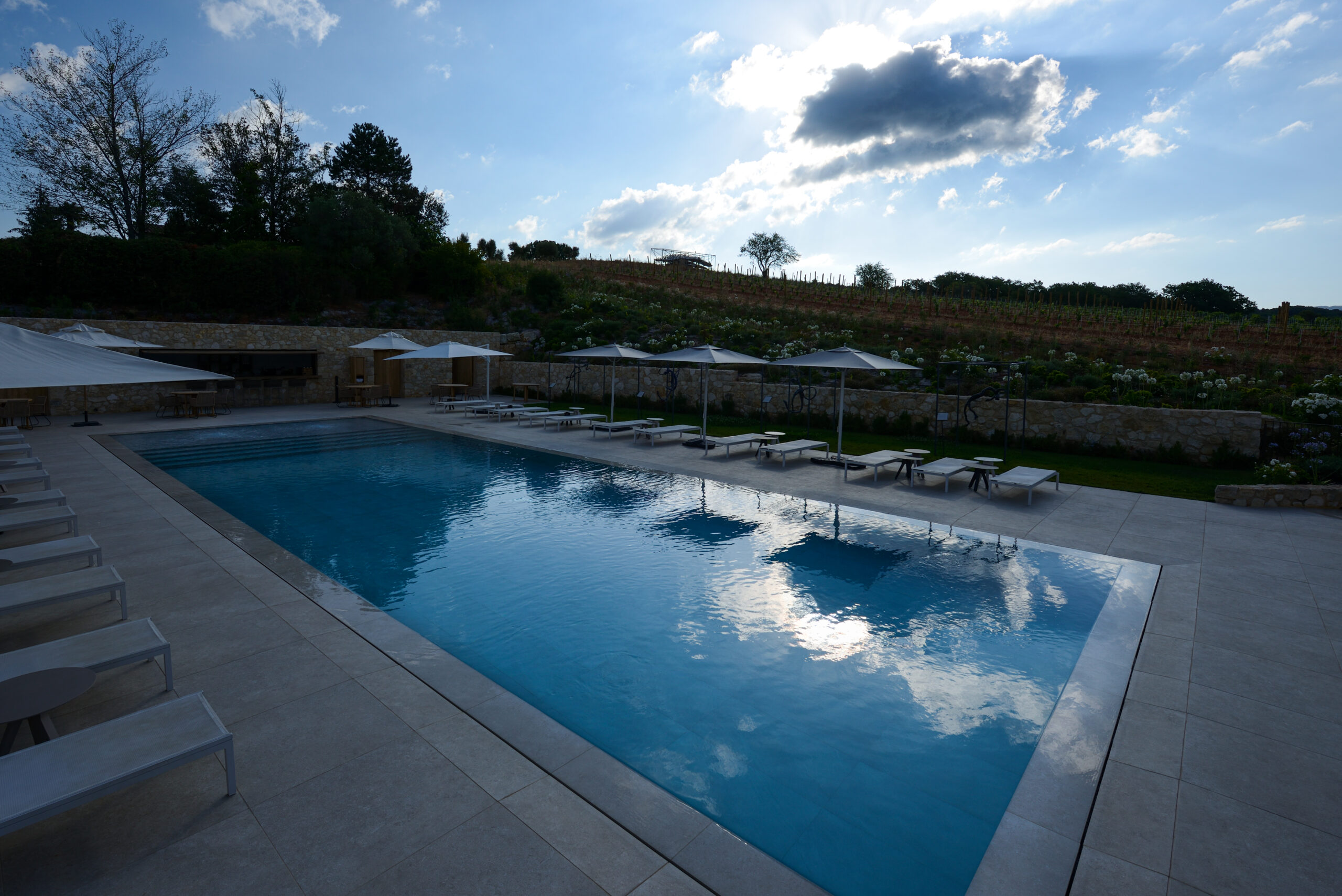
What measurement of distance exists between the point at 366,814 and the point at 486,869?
0.68 metres

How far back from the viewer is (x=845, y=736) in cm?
375

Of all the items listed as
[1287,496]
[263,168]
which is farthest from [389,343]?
[1287,496]

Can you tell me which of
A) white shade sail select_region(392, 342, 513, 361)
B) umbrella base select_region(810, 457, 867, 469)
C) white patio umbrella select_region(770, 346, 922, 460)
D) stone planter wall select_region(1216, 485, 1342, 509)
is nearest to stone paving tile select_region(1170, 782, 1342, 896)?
white patio umbrella select_region(770, 346, 922, 460)

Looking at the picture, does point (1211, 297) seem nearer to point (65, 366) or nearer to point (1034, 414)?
point (1034, 414)

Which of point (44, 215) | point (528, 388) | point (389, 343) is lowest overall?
point (528, 388)

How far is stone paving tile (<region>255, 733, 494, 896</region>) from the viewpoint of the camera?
97.0 inches

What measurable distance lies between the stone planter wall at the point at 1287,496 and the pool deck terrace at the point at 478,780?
377cm

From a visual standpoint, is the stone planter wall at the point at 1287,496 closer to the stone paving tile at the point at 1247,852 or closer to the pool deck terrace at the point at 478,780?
the pool deck terrace at the point at 478,780

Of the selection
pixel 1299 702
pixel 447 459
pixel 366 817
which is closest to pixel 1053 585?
pixel 1299 702

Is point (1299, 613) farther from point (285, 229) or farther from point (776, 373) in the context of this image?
point (285, 229)

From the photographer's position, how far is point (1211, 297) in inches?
2005

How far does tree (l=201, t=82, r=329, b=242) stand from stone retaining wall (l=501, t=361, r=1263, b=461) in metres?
22.8

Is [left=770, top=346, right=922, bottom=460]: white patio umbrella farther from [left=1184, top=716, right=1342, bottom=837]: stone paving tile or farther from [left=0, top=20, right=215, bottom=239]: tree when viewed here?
[left=0, top=20, right=215, bottom=239]: tree

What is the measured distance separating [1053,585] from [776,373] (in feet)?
45.6
